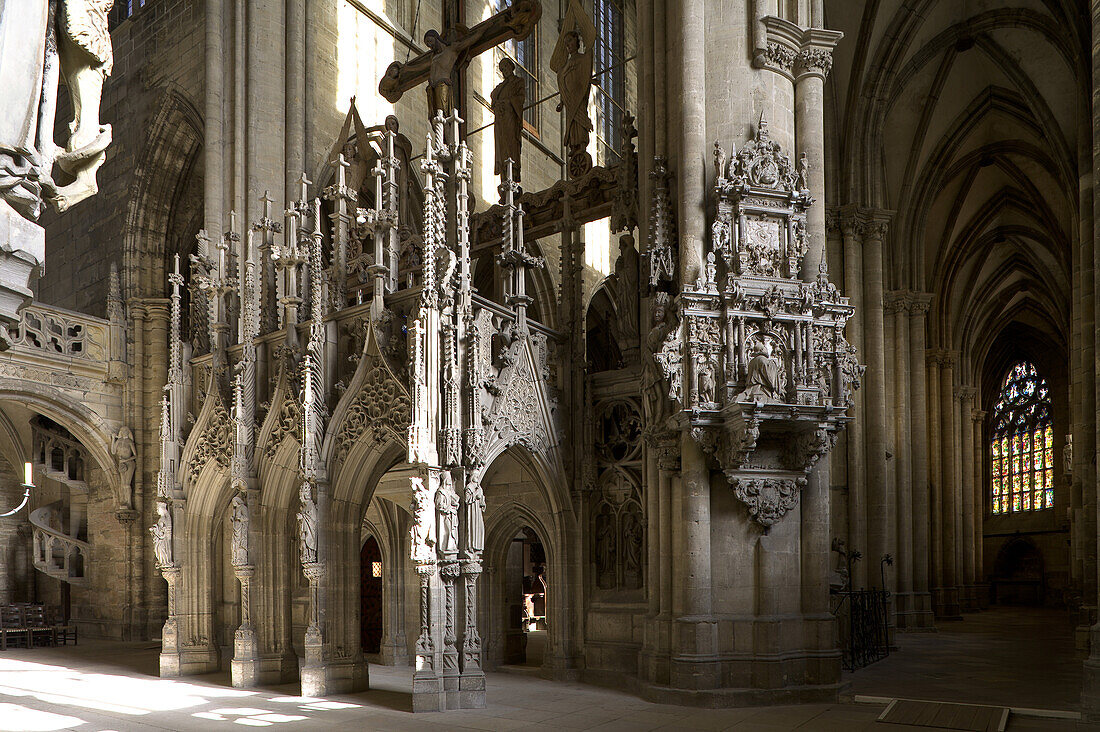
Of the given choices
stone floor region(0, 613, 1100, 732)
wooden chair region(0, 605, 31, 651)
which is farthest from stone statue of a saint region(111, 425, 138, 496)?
stone floor region(0, 613, 1100, 732)

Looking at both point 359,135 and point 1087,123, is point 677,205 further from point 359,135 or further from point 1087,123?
point 1087,123

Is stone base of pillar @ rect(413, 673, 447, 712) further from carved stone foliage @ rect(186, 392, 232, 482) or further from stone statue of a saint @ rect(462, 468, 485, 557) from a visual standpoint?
carved stone foliage @ rect(186, 392, 232, 482)

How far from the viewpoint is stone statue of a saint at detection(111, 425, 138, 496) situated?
18.9 meters

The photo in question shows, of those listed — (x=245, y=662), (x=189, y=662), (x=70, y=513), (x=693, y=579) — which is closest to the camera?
(x=693, y=579)

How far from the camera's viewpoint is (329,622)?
11789mm

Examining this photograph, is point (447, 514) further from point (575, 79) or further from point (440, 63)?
point (440, 63)

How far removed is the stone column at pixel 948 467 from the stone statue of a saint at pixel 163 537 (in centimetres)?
2191

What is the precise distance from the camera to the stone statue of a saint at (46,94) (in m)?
4.44

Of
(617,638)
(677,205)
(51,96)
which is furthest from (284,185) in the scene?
(51,96)

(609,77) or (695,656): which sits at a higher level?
(609,77)

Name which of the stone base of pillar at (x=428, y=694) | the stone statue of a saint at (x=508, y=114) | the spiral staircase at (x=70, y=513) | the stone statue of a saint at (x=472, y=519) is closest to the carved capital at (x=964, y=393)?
the stone statue of a saint at (x=508, y=114)

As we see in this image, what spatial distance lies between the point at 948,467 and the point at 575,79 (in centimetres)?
1991

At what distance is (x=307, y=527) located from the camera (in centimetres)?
1180

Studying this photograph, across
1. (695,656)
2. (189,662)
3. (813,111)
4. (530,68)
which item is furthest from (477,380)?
(530,68)
